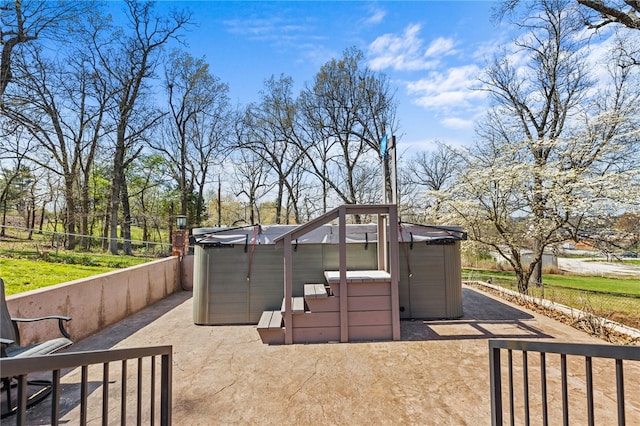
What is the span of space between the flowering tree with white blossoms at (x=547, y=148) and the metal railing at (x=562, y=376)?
5.20 m

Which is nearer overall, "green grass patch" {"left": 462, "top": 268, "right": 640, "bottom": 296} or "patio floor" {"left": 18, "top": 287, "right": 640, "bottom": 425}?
"patio floor" {"left": 18, "top": 287, "right": 640, "bottom": 425}

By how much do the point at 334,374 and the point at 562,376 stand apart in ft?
7.65

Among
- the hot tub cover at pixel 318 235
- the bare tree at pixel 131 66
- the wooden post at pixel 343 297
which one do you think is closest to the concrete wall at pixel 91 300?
the hot tub cover at pixel 318 235

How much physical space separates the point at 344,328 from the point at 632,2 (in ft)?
25.9

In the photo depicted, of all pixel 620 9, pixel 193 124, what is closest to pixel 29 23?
pixel 193 124

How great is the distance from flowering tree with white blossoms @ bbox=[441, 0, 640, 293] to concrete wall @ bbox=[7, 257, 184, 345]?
8568 mm

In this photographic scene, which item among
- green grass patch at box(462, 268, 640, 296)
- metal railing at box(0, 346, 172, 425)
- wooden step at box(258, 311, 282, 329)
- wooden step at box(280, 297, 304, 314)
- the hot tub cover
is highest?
the hot tub cover

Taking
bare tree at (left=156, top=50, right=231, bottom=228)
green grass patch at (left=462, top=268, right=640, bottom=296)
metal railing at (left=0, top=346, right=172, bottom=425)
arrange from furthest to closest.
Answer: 1. bare tree at (left=156, top=50, right=231, bottom=228)
2. green grass patch at (left=462, top=268, right=640, bottom=296)
3. metal railing at (left=0, top=346, right=172, bottom=425)

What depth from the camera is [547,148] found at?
31.2 feet

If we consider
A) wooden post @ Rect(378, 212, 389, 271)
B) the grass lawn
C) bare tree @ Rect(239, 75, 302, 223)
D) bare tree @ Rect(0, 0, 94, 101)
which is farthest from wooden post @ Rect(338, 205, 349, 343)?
bare tree @ Rect(239, 75, 302, 223)

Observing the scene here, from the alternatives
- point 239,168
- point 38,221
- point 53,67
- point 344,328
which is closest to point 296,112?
point 239,168

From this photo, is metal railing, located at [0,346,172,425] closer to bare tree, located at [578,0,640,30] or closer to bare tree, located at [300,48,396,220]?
bare tree, located at [578,0,640,30]

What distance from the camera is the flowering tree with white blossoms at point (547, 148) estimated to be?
23.9ft

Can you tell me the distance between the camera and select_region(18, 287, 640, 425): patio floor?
249cm
